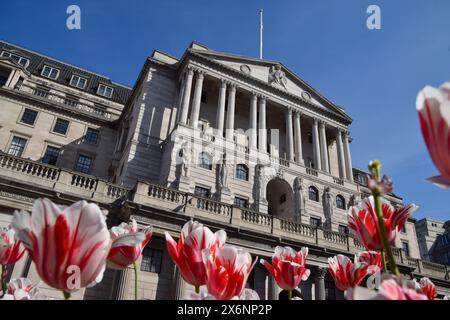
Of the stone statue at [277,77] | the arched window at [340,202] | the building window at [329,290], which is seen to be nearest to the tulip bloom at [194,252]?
the building window at [329,290]

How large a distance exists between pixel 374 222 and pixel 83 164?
34.7m

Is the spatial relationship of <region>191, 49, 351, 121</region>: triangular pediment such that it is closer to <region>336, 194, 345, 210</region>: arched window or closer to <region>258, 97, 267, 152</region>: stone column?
<region>258, 97, 267, 152</region>: stone column

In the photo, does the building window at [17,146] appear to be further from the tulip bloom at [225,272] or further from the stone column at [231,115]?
the tulip bloom at [225,272]

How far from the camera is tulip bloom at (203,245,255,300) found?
1695mm

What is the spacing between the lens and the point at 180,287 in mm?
15273

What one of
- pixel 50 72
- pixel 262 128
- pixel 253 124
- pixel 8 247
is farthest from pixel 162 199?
pixel 50 72

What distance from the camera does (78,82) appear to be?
44.0m

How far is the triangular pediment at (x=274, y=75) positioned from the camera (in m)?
33.4

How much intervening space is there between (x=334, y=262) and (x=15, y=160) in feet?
63.1

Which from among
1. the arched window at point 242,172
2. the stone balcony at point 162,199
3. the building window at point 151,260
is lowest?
the building window at point 151,260

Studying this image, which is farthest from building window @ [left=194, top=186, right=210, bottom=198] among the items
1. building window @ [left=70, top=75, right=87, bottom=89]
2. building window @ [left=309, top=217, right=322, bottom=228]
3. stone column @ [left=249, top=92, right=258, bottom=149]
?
building window @ [left=70, top=75, right=87, bottom=89]

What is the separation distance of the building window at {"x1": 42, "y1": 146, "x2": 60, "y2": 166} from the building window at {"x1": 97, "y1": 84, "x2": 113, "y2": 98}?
15.7m

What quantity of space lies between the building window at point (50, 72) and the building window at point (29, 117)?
505 inches
